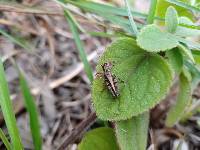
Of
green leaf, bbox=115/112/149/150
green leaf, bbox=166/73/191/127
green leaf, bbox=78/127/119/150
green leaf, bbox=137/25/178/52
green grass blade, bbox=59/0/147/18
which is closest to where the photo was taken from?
green leaf, bbox=137/25/178/52

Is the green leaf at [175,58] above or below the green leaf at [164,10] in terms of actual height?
below

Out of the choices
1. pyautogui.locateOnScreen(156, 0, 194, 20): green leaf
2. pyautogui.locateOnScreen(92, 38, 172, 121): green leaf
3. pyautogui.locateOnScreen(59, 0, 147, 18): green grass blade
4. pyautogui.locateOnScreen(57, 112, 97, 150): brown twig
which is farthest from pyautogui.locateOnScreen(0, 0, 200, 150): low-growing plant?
pyautogui.locateOnScreen(59, 0, 147, 18): green grass blade

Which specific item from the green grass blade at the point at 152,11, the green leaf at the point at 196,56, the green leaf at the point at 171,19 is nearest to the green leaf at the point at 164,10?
the green grass blade at the point at 152,11

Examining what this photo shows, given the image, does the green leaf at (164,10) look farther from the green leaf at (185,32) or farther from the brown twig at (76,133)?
the brown twig at (76,133)

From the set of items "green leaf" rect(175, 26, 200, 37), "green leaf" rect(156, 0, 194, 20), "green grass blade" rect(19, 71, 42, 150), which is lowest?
"green grass blade" rect(19, 71, 42, 150)

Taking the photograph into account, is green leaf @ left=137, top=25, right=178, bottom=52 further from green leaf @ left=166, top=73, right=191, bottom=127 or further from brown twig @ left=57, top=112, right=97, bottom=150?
brown twig @ left=57, top=112, right=97, bottom=150

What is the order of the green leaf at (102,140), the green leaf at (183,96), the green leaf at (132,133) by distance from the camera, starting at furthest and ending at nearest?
the green leaf at (183,96) → the green leaf at (102,140) → the green leaf at (132,133)

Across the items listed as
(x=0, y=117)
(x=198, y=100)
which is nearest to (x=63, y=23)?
(x=0, y=117)

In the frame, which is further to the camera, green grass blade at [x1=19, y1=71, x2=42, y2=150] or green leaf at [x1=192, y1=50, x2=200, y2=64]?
green grass blade at [x1=19, y1=71, x2=42, y2=150]

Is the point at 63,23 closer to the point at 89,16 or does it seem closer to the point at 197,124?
the point at 89,16
